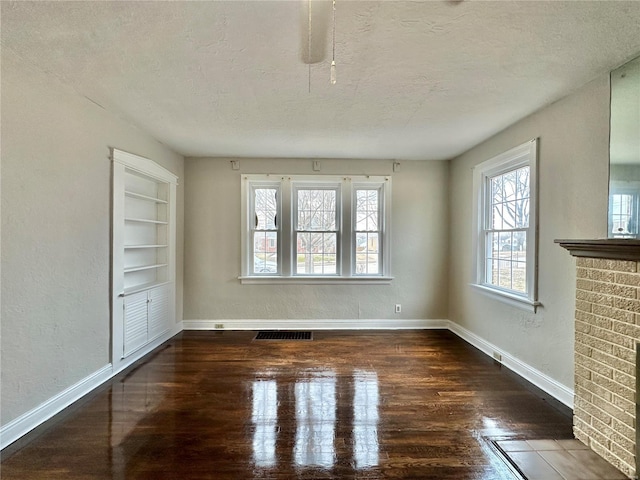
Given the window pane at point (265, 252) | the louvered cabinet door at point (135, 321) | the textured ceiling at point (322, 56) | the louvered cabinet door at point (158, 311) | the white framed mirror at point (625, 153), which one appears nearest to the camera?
the textured ceiling at point (322, 56)

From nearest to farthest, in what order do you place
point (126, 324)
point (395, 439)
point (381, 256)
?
point (395, 439), point (126, 324), point (381, 256)

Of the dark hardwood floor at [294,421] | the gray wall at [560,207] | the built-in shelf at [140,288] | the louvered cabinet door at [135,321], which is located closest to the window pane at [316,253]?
the dark hardwood floor at [294,421]

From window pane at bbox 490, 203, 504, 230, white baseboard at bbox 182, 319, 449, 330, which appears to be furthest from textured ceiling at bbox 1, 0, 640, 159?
white baseboard at bbox 182, 319, 449, 330

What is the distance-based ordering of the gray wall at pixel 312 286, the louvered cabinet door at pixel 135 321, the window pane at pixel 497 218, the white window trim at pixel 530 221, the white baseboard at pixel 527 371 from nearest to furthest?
the white baseboard at pixel 527 371 < the white window trim at pixel 530 221 < the louvered cabinet door at pixel 135 321 < the window pane at pixel 497 218 < the gray wall at pixel 312 286

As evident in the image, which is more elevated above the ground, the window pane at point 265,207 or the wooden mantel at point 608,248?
the window pane at point 265,207

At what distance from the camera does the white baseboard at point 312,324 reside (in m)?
4.57

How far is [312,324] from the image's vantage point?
15.1 feet

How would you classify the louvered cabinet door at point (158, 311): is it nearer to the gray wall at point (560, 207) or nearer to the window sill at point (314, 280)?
the window sill at point (314, 280)

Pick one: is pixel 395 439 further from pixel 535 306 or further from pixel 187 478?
pixel 535 306

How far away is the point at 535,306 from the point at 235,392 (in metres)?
2.76

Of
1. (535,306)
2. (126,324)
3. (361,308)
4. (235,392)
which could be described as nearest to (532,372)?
(535,306)

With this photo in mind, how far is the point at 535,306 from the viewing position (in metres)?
2.89

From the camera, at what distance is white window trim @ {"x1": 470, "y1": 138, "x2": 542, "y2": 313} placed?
114 inches

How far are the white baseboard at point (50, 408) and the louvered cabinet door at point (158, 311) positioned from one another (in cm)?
80
